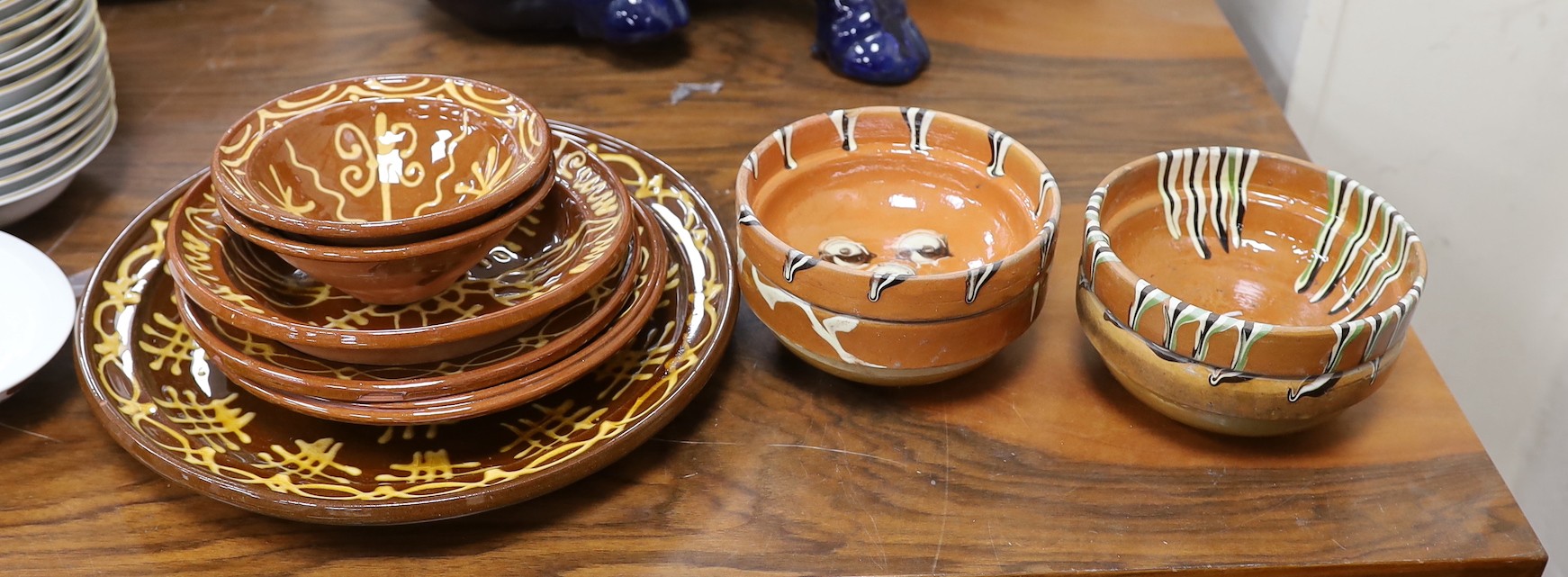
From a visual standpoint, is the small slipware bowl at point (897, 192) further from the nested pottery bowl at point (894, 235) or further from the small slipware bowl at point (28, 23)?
the small slipware bowl at point (28, 23)

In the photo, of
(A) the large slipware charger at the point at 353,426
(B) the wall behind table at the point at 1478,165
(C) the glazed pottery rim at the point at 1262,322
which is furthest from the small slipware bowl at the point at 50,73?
(B) the wall behind table at the point at 1478,165

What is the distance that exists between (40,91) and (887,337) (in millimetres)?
552

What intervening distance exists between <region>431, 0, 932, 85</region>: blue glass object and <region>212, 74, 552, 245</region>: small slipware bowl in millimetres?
304

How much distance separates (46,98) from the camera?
732 millimetres

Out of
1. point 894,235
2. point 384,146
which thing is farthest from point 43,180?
point 894,235

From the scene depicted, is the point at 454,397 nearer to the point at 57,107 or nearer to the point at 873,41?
the point at 57,107

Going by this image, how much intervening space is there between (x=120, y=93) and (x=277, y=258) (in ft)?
1.32

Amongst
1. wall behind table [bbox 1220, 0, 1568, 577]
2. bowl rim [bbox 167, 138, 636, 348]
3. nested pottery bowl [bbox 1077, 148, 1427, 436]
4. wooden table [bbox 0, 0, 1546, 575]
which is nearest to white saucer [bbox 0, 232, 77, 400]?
wooden table [bbox 0, 0, 1546, 575]

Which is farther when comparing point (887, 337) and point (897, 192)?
point (897, 192)

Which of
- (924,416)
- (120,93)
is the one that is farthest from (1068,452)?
(120,93)

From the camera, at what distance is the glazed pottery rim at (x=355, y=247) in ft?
1.81

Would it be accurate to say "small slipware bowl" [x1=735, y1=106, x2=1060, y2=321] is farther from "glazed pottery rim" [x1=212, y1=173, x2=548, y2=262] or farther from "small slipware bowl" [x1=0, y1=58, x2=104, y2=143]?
"small slipware bowl" [x1=0, y1=58, x2=104, y2=143]

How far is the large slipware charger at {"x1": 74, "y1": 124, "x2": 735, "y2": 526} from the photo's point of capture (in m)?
0.53

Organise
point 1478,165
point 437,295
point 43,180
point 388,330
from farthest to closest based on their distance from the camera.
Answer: point 1478,165 < point 43,180 < point 437,295 < point 388,330
